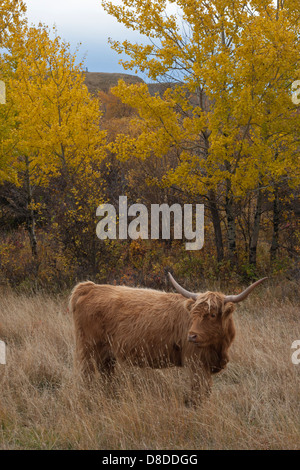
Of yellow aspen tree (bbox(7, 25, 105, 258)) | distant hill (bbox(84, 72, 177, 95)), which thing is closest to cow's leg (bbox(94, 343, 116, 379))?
yellow aspen tree (bbox(7, 25, 105, 258))

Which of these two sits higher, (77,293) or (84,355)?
(77,293)

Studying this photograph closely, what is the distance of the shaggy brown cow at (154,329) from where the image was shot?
396 centimetres

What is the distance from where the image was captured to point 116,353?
449 cm

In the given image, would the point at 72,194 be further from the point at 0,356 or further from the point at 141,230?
the point at 0,356

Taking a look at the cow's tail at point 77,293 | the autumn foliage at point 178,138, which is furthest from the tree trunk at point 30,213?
the cow's tail at point 77,293

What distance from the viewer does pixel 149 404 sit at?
13.7ft

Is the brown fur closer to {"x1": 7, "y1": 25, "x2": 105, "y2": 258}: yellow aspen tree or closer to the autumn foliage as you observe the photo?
the autumn foliage

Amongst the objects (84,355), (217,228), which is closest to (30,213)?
(217,228)

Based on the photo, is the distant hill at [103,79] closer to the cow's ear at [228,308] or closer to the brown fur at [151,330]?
the brown fur at [151,330]

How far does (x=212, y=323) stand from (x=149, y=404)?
38.7 inches

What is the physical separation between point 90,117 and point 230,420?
9379mm

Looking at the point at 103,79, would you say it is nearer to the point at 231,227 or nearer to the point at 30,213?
the point at 30,213

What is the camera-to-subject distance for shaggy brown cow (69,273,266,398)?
3.96 m

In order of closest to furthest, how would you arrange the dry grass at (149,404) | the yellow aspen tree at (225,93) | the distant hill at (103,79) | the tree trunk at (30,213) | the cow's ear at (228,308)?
1. the dry grass at (149,404)
2. the cow's ear at (228,308)
3. the yellow aspen tree at (225,93)
4. the tree trunk at (30,213)
5. the distant hill at (103,79)
